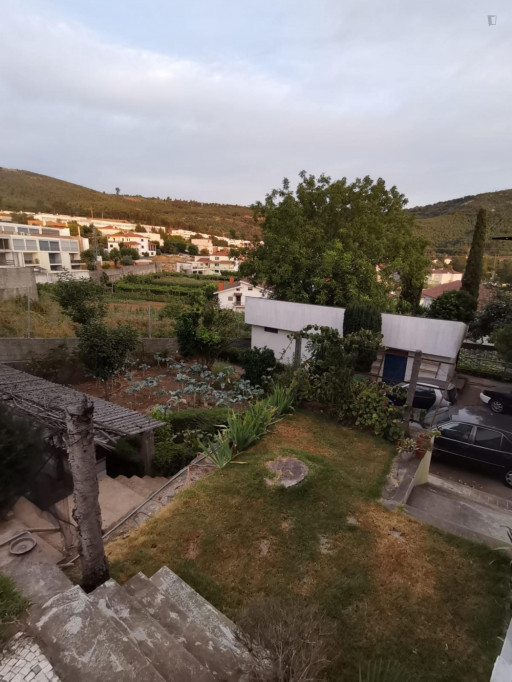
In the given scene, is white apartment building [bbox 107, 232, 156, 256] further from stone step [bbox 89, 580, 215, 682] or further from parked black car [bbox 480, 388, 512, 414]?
stone step [bbox 89, 580, 215, 682]

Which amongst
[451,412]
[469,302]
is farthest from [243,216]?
[451,412]

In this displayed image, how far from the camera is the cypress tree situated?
73.5 feet

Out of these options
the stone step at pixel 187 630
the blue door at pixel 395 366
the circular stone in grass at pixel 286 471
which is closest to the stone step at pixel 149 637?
the stone step at pixel 187 630

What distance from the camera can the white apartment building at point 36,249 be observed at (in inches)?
1789

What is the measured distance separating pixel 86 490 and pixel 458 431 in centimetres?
743

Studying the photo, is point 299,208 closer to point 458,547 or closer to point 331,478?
point 331,478

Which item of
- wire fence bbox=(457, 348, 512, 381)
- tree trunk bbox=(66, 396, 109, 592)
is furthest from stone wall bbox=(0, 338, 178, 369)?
wire fence bbox=(457, 348, 512, 381)

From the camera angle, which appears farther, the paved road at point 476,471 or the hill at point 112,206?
the hill at point 112,206

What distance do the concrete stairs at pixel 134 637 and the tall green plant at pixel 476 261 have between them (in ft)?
80.8

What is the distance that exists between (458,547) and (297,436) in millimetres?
2983

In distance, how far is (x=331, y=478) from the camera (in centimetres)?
512

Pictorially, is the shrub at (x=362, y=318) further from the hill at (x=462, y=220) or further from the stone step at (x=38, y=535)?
the hill at (x=462, y=220)

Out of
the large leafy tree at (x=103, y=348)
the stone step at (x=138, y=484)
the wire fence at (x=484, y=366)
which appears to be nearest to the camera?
the stone step at (x=138, y=484)

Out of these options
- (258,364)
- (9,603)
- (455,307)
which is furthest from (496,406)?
(9,603)
